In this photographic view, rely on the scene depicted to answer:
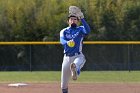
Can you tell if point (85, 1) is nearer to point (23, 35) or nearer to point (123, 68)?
point (23, 35)

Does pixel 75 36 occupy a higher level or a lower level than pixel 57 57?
higher

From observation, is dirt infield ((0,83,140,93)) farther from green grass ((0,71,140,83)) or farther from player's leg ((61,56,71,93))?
player's leg ((61,56,71,93))

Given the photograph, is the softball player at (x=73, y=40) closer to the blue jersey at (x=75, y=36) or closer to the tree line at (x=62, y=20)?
the blue jersey at (x=75, y=36)

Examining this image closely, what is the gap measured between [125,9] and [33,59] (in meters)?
7.40

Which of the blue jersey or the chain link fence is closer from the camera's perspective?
the blue jersey

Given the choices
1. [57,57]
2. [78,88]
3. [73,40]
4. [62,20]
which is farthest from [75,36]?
[62,20]

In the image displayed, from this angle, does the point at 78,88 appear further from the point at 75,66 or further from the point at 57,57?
the point at 57,57

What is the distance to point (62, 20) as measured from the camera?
32.3 meters

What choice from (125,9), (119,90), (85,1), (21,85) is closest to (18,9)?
(85,1)

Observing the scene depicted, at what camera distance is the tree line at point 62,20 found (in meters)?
32.5

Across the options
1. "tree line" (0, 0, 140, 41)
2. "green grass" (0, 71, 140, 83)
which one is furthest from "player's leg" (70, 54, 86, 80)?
"tree line" (0, 0, 140, 41)

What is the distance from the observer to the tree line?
32469 mm

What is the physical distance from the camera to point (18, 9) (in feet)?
110

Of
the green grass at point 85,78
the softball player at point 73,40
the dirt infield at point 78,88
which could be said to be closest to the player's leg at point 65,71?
the softball player at point 73,40
